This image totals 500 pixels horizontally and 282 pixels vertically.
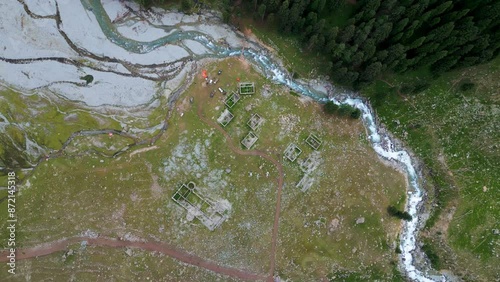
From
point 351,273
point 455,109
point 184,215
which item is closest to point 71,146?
point 184,215

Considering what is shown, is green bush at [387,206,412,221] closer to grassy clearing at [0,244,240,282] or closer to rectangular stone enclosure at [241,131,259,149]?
rectangular stone enclosure at [241,131,259,149]

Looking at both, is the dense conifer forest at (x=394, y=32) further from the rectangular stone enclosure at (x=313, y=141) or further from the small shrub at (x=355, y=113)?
the rectangular stone enclosure at (x=313, y=141)

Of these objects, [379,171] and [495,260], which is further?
[379,171]

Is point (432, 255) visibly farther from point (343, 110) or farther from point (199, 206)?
point (199, 206)

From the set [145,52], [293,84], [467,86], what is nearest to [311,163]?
[293,84]

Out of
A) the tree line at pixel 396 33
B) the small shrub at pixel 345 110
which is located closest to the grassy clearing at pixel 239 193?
the small shrub at pixel 345 110

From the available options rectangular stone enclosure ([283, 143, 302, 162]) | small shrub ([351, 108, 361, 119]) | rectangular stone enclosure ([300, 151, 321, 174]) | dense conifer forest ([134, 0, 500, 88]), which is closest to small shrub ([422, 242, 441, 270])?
rectangular stone enclosure ([300, 151, 321, 174])

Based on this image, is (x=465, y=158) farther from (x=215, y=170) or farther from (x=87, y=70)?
(x=87, y=70)
